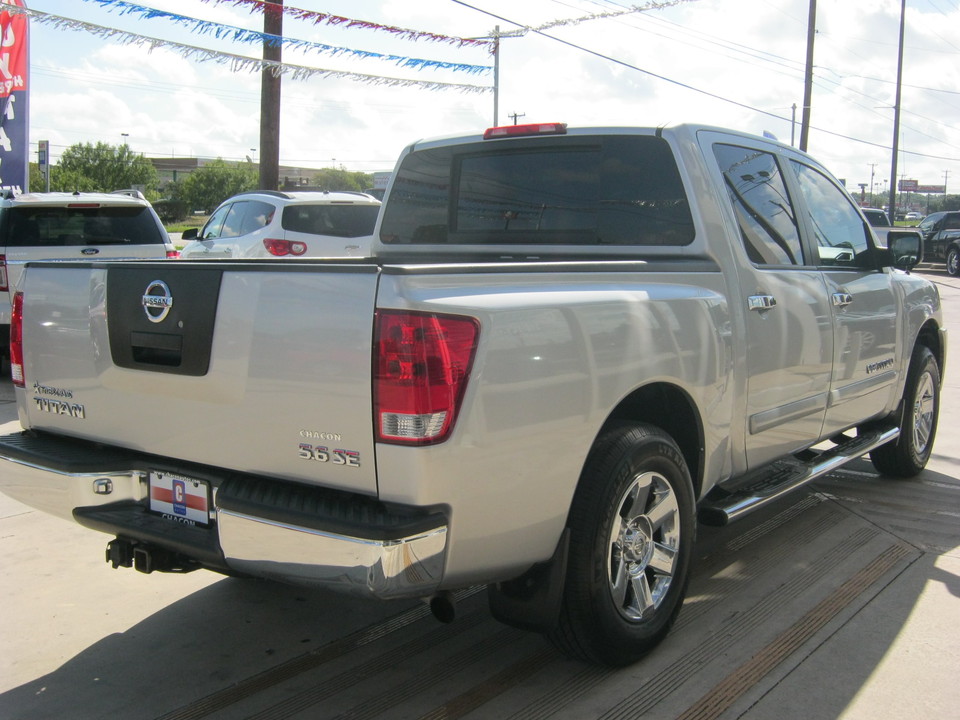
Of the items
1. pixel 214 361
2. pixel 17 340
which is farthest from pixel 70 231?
pixel 214 361

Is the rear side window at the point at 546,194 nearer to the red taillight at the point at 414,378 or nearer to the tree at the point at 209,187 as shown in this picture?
the red taillight at the point at 414,378

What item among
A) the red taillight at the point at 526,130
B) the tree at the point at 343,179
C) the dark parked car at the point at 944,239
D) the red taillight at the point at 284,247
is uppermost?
the tree at the point at 343,179

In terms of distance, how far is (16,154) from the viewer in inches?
591

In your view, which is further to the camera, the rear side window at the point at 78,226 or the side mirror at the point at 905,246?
the rear side window at the point at 78,226

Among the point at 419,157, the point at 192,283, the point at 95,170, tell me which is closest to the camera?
the point at 192,283

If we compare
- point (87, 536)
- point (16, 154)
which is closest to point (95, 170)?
point (16, 154)

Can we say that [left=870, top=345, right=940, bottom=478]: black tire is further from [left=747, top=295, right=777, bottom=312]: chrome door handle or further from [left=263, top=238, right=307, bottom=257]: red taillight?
[left=263, top=238, right=307, bottom=257]: red taillight

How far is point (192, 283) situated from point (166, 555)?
925 mm

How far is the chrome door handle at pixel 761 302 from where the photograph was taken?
3.84 meters

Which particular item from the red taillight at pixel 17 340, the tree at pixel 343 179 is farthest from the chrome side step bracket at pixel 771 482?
the tree at pixel 343 179

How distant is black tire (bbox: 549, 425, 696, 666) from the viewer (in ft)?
9.79

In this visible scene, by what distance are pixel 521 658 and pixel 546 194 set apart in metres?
1.98

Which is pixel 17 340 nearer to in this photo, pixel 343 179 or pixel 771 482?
pixel 771 482

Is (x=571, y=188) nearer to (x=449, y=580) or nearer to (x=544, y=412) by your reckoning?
(x=544, y=412)
